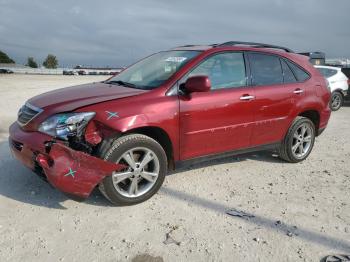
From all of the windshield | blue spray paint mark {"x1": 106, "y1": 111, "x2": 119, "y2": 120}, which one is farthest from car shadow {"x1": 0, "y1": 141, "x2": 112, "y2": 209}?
the windshield

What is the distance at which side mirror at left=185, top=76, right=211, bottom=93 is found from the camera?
4055 millimetres

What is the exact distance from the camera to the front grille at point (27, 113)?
12.8 feet

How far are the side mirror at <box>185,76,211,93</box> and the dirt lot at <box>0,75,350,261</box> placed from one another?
127 cm

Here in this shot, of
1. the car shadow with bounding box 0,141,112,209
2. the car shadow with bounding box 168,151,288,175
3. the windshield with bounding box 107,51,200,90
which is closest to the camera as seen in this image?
the car shadow with bounding box 0,141,112,209

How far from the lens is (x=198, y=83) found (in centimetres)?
405

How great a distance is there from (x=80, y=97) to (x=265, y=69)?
2.66 meters

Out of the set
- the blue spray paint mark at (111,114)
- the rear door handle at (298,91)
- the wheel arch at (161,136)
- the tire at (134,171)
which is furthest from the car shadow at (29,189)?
the rear door handle at (298,91)

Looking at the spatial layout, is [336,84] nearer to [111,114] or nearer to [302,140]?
[302,140]

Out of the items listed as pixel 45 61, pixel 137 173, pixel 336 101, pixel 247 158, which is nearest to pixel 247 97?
pixel 247 158

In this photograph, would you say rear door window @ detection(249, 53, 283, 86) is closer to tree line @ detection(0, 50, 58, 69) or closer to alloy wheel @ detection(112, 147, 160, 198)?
alloy wheel @ detection(112, 147, 160, 198)

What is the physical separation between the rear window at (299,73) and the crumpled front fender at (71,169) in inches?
133

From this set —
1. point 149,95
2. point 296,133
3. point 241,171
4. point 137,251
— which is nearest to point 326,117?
point 296,133

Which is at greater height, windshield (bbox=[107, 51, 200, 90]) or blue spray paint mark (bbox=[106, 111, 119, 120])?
windshield (bbox=[107, 51, 200, 90])

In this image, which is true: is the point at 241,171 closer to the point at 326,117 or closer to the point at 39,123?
the point at 326,117
